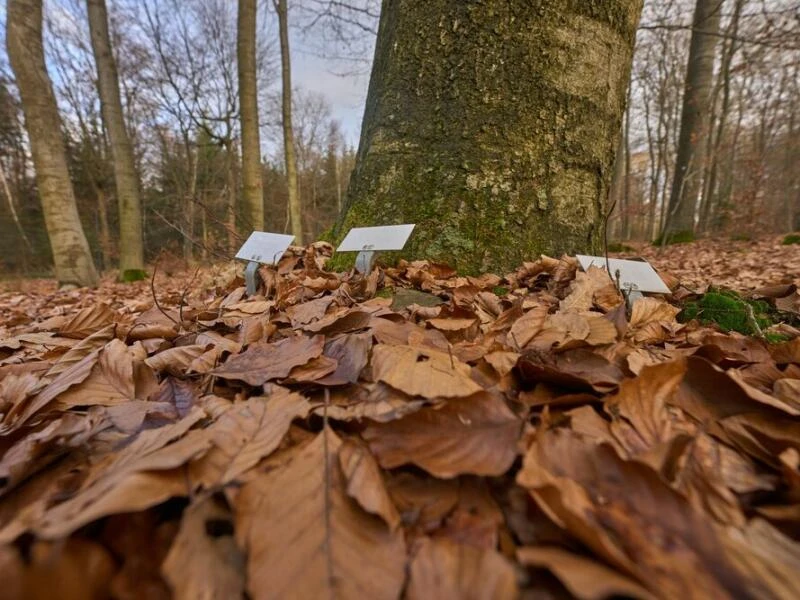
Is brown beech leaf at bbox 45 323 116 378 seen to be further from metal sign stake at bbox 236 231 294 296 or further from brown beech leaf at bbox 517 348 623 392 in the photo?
brown beech leaf at bbox 517 348 623 392

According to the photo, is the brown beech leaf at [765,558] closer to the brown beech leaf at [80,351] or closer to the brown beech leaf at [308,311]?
the brown beech leaf at [308,311]

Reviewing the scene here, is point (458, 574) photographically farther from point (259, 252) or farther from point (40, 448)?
point (259, 252)

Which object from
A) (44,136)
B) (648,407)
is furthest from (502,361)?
(44,136)

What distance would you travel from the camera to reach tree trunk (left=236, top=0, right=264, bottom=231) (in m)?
6.39

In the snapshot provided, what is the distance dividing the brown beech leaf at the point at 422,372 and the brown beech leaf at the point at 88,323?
3.76 feet

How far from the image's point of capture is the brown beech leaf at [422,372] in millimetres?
656

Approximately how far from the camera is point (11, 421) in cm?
76

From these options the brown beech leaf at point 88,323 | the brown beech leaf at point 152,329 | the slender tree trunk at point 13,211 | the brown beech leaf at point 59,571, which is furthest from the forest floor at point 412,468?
the slender tree trunk at point 13,211

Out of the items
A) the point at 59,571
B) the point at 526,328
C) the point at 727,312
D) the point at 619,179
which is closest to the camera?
the point at 59,571

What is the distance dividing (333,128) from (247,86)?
19816 millimetres

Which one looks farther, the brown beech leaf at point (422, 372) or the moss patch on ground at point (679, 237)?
the moss patch on ground at point (679, 237)

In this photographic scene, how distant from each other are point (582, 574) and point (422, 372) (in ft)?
1.26

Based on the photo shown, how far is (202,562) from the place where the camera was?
0.42 metres

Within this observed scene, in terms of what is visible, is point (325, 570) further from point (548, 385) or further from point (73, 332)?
point (73, 332)
